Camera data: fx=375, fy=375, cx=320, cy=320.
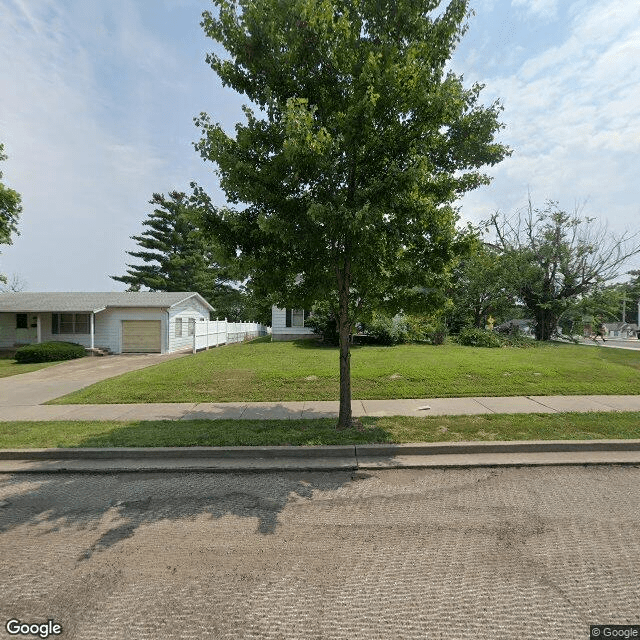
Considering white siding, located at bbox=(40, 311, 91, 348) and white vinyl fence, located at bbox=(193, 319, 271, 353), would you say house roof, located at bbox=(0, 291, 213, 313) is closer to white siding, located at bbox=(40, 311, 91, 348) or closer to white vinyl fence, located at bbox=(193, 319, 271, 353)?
white siding, located at bbox=(40, 311, 91, 348)

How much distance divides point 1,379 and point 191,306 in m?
12.8

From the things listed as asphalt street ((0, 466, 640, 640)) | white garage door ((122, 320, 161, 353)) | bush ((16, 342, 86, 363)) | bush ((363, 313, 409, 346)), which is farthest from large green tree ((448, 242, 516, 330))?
bush ((16, 342, 86, 363))

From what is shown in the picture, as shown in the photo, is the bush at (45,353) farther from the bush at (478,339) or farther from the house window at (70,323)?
the bush at (478,339)

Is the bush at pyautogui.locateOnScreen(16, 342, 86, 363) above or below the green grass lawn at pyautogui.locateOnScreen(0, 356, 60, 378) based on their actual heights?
above

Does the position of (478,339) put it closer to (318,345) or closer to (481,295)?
(481,295)

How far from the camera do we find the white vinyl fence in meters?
22.5

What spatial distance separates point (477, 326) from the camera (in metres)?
21.6

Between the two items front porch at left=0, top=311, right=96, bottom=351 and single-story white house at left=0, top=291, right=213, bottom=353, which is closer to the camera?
single-story white house at left=0, top=291, right=213, bottom=353

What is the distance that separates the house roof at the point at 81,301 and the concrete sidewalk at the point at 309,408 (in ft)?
43.4

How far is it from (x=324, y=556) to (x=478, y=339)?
55.2 feet

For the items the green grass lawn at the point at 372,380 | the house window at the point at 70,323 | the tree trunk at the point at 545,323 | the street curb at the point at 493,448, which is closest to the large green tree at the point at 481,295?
the tree trunk at the point at 545,323

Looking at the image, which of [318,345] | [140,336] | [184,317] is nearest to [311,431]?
[318,345]

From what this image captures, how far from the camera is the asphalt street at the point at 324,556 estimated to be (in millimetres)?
2434

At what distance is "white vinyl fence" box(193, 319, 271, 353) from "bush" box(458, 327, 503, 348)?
1196cm
